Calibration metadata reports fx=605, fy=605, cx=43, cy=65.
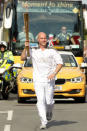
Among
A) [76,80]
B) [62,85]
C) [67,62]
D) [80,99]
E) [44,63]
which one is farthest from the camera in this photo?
[67,62]

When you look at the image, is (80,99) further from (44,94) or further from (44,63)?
(44,63)

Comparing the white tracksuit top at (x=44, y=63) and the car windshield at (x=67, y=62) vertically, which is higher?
the white tracksuit top at (x=44, y=63)

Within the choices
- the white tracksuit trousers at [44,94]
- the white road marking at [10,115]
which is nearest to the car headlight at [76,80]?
the white road marking at [10,115]

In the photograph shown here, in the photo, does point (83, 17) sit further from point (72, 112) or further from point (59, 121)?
point (59, 121)

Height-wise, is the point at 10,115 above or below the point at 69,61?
below

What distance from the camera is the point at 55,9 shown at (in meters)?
24.3

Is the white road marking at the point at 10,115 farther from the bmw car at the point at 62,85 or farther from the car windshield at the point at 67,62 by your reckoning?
the car windshield at the point at 67,62

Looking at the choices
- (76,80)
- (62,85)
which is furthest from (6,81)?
(76,80)

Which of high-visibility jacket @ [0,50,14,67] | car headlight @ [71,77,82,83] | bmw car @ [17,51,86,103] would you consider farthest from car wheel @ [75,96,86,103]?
high-visibility jacket @ [0,50,14,67]

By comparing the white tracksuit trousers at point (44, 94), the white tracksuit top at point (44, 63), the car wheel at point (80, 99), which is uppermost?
the white tracksuit top at point (44, 63)

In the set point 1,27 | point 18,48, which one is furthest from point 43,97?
point 1,27

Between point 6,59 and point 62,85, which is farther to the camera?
point 6,59

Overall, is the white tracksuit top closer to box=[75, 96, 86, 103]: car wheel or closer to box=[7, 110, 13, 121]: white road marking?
box=[7, 110, 13, 121]: white road marking

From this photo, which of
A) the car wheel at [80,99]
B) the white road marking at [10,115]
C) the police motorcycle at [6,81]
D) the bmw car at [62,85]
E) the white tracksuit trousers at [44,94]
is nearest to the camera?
the white tracksuit trousers at [44,94]
